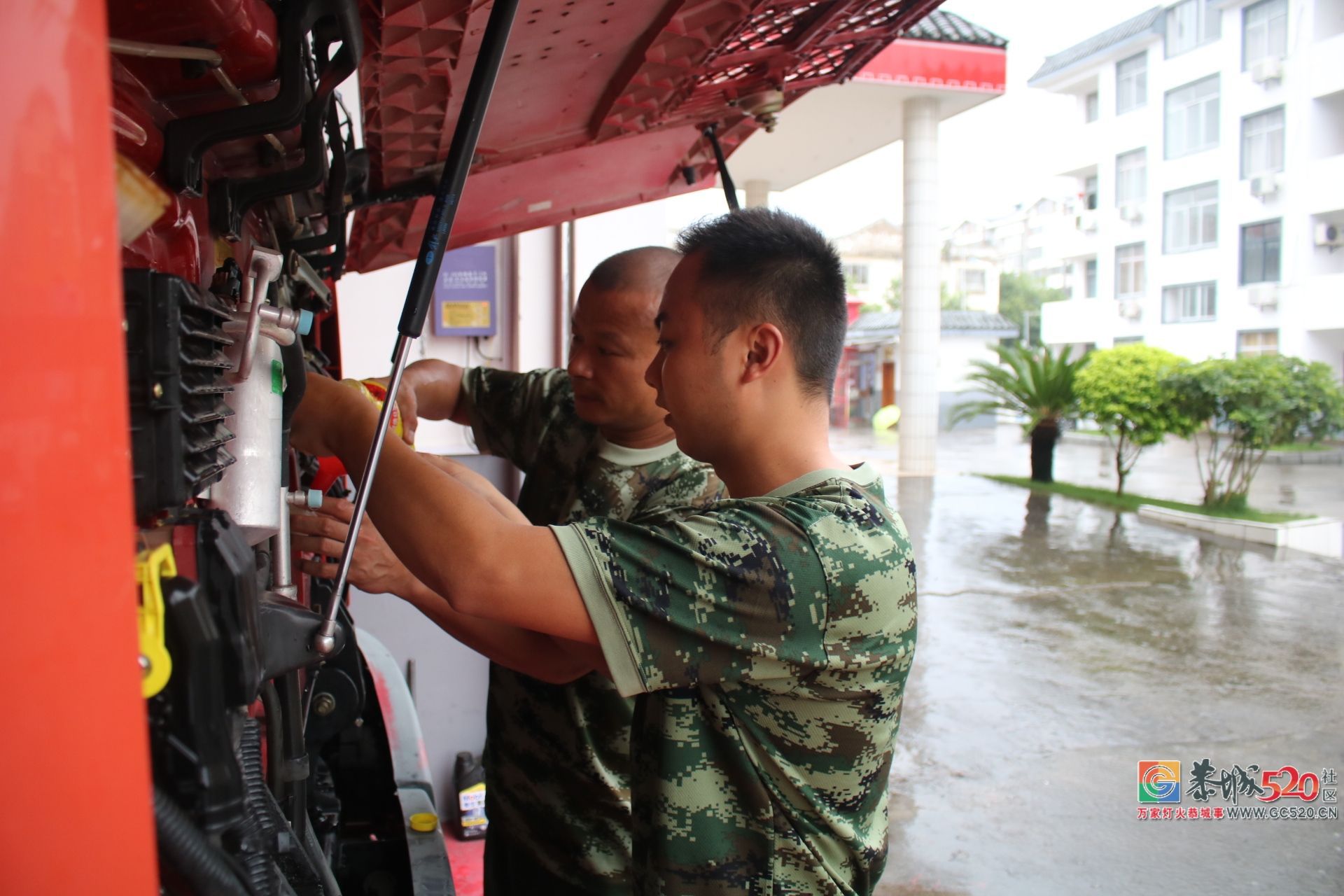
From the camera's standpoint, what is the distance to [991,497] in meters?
12.9

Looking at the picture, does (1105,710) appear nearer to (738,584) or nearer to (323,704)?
(323,704)

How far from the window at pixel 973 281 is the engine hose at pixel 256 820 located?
64356 mm

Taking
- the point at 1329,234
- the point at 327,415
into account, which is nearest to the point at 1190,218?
the point at 1329,234

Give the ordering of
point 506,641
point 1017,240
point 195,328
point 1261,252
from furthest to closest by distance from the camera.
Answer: point 1017,240 < point 1261,252 < point 506,641 < point 195,328

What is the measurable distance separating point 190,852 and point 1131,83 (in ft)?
106

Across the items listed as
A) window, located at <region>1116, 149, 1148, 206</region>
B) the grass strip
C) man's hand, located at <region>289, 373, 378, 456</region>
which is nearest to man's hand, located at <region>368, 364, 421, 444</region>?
man's hand, located at <region>289, 373, 378, 456</region>

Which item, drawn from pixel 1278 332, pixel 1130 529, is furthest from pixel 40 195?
pixel 1278 332

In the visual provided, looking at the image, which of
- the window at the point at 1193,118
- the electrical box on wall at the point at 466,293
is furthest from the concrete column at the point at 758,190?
the window at the point at 1193,118

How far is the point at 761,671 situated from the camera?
1.18 meters

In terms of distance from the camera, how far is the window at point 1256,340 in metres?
23.0

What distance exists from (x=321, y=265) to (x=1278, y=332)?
82.7 ft

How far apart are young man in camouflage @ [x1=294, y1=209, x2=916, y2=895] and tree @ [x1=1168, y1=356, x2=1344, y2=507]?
35.6ft

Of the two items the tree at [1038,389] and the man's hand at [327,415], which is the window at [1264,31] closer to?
the tree at [1038,389]

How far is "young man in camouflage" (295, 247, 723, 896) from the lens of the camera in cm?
192
